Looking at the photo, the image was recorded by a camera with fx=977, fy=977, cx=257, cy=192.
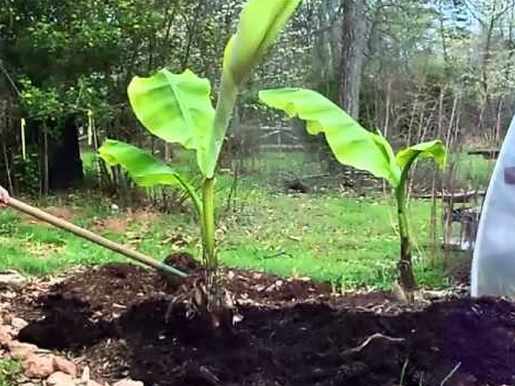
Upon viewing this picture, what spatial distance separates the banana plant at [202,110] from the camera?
3.66 metres

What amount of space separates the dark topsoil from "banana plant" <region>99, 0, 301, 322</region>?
0.36 metres

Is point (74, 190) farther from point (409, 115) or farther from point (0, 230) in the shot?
point (409, 115)

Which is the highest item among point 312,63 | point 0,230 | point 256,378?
point 312,63

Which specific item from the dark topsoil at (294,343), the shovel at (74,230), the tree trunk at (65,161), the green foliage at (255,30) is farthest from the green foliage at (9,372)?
the tree trunk at (65,161)

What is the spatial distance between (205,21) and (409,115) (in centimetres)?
272

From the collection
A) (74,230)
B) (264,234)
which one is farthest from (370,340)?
(264,234)

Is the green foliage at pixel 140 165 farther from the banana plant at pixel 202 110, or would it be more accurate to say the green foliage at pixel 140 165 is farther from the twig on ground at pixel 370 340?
the twig on ground at pixel 370 340

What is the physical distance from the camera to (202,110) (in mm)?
4422

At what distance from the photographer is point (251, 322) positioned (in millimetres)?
4121

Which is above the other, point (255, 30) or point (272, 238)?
point (255, 30)

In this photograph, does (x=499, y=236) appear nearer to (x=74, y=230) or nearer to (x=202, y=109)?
(x=202, y=109)

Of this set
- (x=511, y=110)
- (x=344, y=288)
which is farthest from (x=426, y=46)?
(x=344, y=288)

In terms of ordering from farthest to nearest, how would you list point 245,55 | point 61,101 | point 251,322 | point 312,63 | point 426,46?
point 312,63
point 426,46
point 61,101
point 251,322
point 245,55

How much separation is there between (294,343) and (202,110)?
3.95 feet
